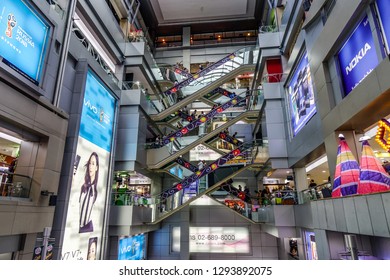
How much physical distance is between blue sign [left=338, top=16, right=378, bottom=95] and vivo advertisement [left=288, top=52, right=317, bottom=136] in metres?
2.24

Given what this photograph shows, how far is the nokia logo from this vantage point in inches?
247

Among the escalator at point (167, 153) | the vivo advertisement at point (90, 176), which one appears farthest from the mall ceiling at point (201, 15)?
the vivo advertisement at point (90, 176)

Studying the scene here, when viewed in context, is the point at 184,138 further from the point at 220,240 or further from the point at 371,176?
the point at 371,176

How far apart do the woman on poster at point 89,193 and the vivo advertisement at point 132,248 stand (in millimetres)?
3665

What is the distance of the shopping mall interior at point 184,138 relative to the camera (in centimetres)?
609

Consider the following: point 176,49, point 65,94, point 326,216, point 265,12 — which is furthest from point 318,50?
point 176,49

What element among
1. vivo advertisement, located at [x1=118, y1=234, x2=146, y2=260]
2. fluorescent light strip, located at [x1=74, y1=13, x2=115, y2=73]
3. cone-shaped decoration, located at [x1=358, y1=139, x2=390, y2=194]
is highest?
fluorescent light strip, located at [x1=74, y1=13, x2=115, y2=73]

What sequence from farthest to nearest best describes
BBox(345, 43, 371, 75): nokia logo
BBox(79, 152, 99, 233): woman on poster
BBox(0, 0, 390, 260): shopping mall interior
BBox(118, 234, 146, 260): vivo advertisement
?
BBox(118, 234, 146, 260): vivo advertisement < BBox(79, 152, 99, 233): woman on poster < BBox(345, 43, 371, 75): nokia logo < BBox(0, 0, 390, 260): shopping mall interior

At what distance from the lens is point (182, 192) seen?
50.9 ft

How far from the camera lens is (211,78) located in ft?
60.0

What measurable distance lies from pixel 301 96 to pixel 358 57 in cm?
429

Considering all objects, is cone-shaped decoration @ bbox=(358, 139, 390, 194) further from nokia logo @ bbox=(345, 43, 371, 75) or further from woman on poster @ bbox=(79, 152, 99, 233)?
woman on poster @ bbox=(79, 152, 99, 233)

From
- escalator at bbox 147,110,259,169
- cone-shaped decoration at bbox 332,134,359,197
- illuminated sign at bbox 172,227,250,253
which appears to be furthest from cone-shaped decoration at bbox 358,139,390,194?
illuminated sign at bbox 172,227,250,253

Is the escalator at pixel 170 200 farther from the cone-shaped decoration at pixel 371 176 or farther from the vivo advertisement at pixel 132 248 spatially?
the cone-shaped decoration at pixel 371 176
